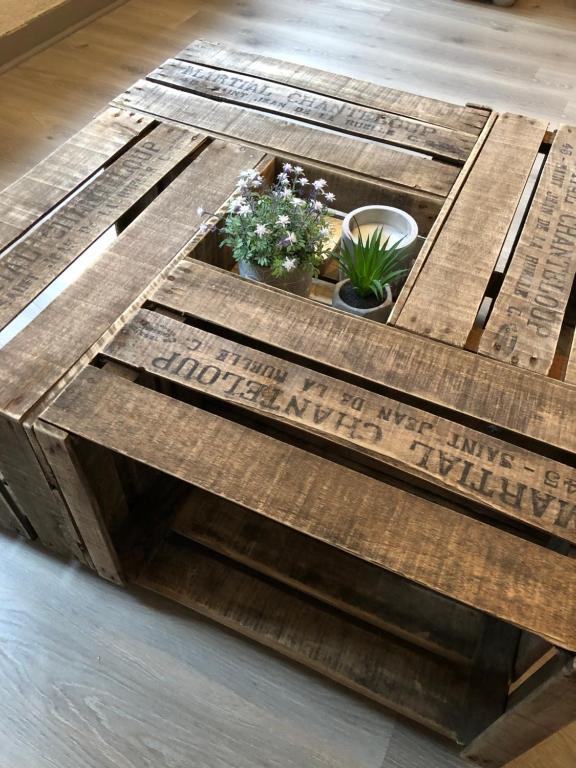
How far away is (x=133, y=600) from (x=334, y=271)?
678 millimetres

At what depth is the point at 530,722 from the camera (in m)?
0.76

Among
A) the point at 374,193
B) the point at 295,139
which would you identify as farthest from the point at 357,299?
the point at 295,139

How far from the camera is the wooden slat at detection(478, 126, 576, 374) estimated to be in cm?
86

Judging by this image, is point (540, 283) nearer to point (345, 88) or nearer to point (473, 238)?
point (473, 238)

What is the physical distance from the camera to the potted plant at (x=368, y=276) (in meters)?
0.94

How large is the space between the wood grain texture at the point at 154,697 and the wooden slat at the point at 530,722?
0.07 metres

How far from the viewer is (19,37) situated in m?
2.18

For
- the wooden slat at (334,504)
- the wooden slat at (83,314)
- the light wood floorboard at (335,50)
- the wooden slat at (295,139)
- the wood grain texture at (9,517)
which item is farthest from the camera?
the light wood floorboard at (335,50)

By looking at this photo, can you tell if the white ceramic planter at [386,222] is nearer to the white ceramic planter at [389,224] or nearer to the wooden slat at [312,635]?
the white ceramic planter at [389,224]

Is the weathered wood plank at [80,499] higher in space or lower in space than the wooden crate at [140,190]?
lower

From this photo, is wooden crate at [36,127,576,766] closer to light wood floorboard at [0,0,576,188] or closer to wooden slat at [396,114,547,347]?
wooden slat at [396,114,547,347]

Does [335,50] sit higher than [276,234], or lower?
lower

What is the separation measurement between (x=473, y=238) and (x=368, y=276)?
0.19 metres

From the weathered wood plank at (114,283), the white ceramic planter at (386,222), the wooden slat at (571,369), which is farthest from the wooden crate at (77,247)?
the wooden slat at (571,369)
